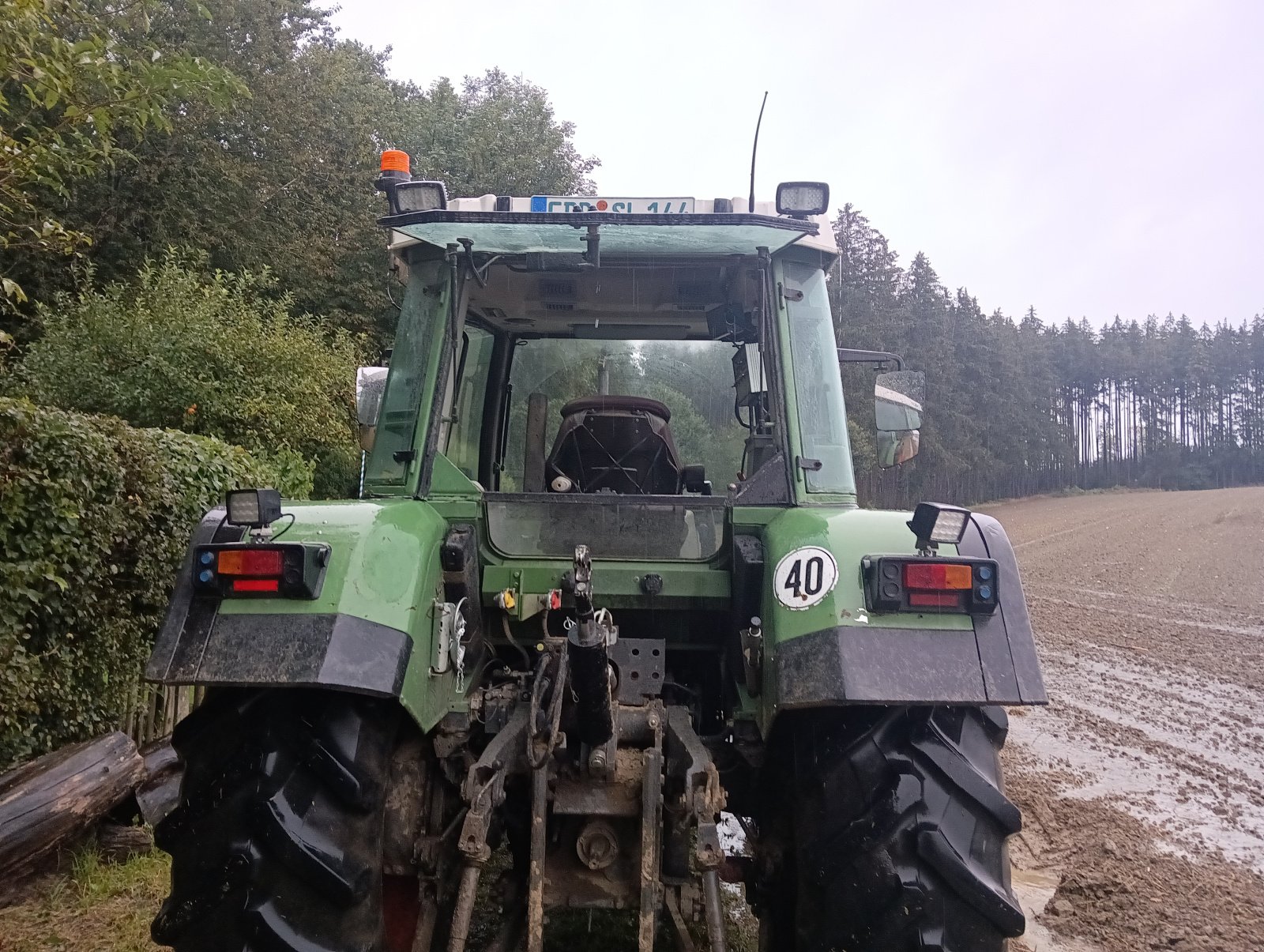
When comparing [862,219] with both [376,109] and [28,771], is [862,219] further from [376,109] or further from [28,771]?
[28,771]

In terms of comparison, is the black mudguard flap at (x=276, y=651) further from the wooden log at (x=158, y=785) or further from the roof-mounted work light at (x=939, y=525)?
the wooden log at (x=158, y=785)

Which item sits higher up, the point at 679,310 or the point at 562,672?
the point at 679,310

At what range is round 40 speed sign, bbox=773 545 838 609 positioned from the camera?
255 centimetres

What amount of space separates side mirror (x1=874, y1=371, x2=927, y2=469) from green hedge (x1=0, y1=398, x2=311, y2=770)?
362cm

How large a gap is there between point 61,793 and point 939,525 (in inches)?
153

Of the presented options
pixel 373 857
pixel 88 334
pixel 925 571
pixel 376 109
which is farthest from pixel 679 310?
pixel 376 109

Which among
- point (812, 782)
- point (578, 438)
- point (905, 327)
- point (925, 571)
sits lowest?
point (812, 782)

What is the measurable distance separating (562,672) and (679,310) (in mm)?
2029

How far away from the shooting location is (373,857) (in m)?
2.50

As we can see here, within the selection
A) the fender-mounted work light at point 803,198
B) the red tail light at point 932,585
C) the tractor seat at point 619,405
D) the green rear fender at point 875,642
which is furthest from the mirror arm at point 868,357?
the red tail light at point 932,585

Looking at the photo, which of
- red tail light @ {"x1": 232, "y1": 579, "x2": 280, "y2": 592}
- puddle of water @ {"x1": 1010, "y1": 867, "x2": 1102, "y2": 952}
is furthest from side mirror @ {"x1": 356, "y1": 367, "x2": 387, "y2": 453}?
puddle of water @ {"x1": 1010, "y1": 867, "x2": 1102, "y2": 952}

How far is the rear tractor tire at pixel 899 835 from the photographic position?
2.34 m

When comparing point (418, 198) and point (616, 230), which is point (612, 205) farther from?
point (418, 198)

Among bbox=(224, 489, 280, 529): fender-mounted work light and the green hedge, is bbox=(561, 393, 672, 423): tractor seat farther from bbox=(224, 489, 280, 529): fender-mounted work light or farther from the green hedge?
the green hedge
